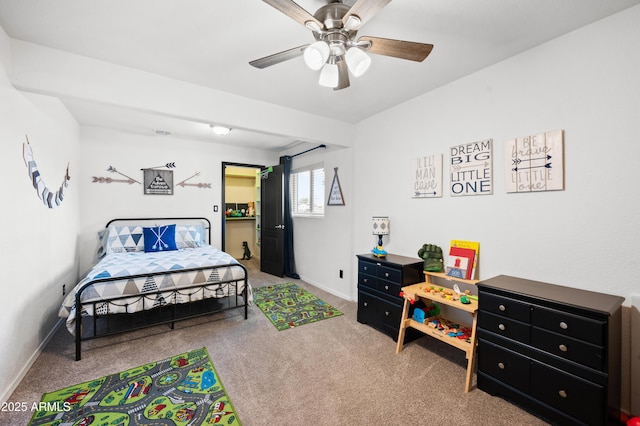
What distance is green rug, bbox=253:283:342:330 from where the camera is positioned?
3.16 metres

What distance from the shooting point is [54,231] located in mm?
2846

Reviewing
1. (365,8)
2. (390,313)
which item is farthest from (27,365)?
(365,8)

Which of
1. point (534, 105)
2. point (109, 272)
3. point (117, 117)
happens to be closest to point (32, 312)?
point (109, 272)

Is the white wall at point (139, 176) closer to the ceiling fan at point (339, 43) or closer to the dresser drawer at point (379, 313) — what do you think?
the dresser drawer at point (379, 313)

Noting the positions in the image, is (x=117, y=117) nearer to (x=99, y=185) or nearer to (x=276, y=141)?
(x=99, y=185)

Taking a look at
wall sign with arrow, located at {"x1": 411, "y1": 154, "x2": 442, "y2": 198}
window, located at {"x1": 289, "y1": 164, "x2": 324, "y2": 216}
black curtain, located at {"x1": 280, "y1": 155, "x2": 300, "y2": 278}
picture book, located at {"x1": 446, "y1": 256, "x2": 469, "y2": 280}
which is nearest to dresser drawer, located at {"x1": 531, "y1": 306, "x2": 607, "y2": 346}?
picture book, located at {"x1": 446, "y1": 256, "x2": 469, "y2": 280}

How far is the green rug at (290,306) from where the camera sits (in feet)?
10.4

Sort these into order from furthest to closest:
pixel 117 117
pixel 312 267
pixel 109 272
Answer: pixel 312 267 → pixel 117 117 → pixel 109 272

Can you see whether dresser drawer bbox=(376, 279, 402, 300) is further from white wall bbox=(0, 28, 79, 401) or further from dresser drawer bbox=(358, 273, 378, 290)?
white wall bbox=(0, 28, 79, 401)

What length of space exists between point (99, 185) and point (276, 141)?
283 cm

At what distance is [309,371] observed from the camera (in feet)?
7.20

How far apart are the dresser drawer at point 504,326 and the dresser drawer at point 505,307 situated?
0.03 m

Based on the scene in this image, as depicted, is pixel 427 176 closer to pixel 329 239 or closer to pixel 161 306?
pixel 329 239

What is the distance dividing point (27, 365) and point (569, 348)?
3925 millimetres
